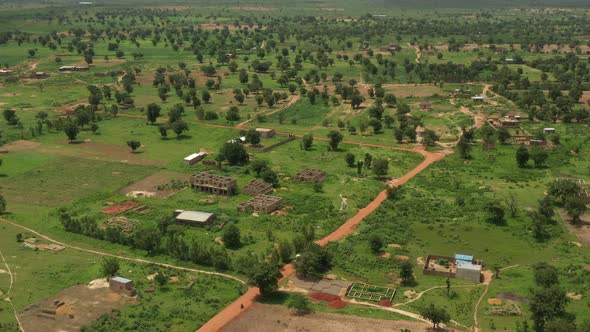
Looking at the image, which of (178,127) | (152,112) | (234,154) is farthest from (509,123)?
(152,112)

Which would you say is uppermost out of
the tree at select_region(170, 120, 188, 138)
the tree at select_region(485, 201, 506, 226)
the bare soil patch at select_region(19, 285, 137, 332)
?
the tree at select_region(170, 120, 188, 138)

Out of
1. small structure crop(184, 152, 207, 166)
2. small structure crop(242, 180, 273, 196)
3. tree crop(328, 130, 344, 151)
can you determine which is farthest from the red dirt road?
small structure crop(184, 152, 207, 166)

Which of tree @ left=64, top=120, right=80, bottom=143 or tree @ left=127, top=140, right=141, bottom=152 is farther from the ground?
tree @ left=64, top=120, right=80, bottom=143

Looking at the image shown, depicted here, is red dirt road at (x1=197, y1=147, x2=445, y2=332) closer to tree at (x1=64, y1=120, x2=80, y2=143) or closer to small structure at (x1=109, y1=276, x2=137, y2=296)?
small structure at (x1=109, y1=276, x2=137, y2=296)

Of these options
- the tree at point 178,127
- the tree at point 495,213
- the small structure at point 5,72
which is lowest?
the tree at point 495,213

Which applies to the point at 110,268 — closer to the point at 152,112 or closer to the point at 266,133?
the point at 266,133

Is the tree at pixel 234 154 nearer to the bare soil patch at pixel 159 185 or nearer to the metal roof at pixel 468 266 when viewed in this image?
the bare soil patch at pixel 159 185

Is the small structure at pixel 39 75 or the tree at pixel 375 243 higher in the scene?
the small structure at pixel 39 75

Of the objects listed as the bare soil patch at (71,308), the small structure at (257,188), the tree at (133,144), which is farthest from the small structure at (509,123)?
the bare soil patch at (71,308)
